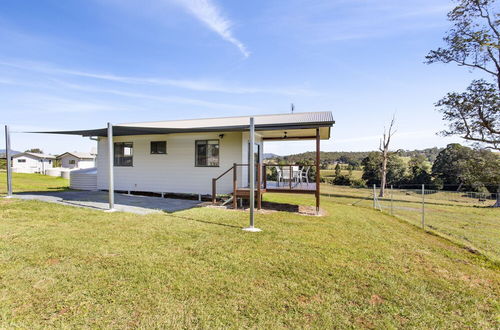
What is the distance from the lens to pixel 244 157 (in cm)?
970

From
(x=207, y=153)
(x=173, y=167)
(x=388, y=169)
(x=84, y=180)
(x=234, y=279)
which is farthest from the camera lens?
(x=388, y=169)

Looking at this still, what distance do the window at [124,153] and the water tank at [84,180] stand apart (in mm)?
1687

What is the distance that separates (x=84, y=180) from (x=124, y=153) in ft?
9.22

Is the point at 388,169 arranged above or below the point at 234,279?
above

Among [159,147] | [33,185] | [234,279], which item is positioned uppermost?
[159,147]

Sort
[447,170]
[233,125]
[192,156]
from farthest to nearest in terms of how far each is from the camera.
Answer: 1. [447,170]
2. [192,156]
3. [233,125]

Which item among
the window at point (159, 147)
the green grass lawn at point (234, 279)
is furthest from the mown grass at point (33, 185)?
the green grass lawn at point (234, 279)

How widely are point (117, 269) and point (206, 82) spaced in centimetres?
1281

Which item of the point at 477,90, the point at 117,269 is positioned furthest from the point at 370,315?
the point at 477,90

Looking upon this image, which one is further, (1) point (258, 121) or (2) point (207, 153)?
(2) point (207, 153)

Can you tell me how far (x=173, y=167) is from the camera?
10.6m

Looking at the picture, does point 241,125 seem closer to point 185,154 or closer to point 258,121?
point 258,121

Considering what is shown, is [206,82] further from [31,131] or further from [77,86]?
[31,131]

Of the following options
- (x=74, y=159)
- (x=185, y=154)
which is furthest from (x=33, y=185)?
(x=74, y=159)
